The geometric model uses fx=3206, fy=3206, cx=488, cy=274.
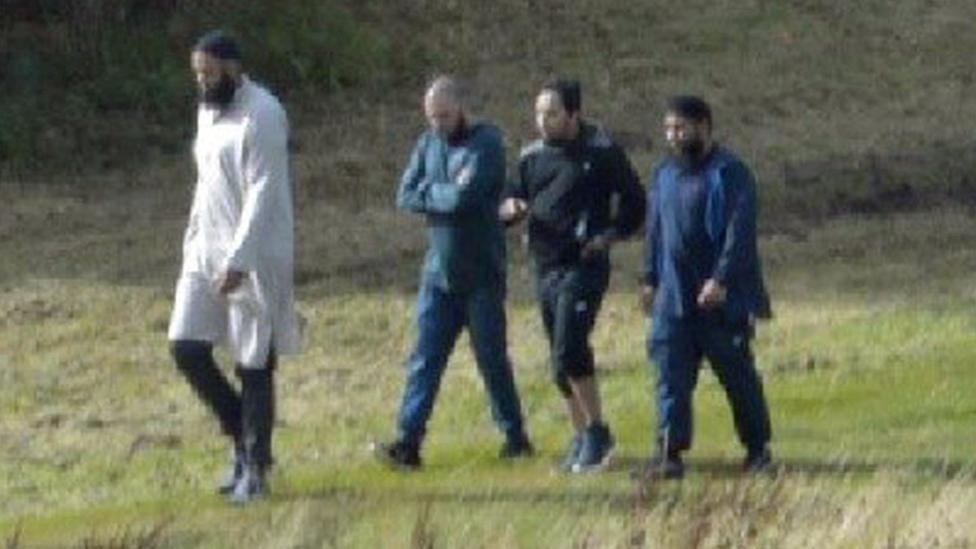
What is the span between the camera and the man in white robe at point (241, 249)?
14164 mm

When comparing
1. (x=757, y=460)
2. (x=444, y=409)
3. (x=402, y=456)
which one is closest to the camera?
(x=757, y=460)

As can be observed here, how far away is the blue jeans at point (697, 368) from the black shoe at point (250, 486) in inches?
77.7

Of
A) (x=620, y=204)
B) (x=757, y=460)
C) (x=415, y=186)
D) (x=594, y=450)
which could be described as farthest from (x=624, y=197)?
(x=757, y=460)

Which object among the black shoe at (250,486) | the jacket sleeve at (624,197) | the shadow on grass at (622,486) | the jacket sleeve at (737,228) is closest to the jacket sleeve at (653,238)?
the jacket sleeve at (624,197)

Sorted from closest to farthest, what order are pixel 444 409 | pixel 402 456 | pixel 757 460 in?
pixel 757 460
pixel 402 456
pixel 444 409

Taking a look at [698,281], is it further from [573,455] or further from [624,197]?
[573,455]

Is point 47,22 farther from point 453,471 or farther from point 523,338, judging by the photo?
point 453,471

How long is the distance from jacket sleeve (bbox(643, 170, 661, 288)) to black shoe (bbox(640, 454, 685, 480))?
0.83 m

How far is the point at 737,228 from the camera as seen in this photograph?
14.8 metres

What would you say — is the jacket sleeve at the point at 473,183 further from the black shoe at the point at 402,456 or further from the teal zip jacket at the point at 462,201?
the black shoe at the point at 402,456

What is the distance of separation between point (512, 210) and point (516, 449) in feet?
4.86

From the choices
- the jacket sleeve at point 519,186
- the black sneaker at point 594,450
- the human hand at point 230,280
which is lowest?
the black sneaker at point 594,450

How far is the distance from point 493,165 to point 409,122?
1477 centimetres

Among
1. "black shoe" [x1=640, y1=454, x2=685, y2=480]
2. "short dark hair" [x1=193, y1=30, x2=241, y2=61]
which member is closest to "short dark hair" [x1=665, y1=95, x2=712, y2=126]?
"black shoe" [x1=640, y1=454, x2=685, y2=480]
